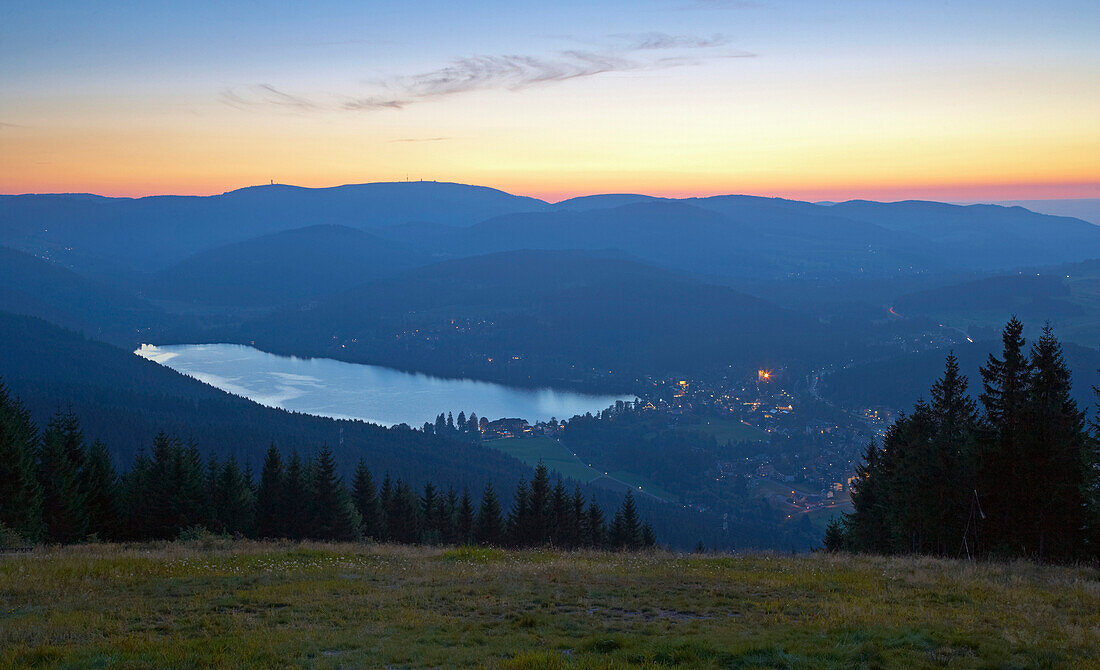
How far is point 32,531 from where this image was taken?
27469mm

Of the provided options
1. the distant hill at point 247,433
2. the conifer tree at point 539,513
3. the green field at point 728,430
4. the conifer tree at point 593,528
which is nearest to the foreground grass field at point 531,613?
the conifer tree at point 539,513

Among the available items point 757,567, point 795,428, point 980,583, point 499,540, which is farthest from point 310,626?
point 795,428

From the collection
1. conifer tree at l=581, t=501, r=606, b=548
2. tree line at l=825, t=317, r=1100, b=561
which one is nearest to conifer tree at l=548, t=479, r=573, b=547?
conifer tree at l=581, t=501, r=606, b=548

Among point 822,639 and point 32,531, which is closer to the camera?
point 822,639

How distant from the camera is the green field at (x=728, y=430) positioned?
16562 cm

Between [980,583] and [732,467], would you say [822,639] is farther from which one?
[732,467]

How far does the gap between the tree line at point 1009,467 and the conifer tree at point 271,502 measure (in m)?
33.2

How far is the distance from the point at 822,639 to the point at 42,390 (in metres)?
162

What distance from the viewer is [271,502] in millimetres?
41406

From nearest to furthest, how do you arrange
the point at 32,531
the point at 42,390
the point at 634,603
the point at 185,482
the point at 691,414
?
the point at 634,603, the point at 32,531, the point at 185,482, the point at 42,390, the point at 691,414

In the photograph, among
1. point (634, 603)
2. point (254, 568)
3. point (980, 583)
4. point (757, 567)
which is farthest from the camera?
point (757, 567)

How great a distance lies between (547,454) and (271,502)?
Answer: 112008 millimetres

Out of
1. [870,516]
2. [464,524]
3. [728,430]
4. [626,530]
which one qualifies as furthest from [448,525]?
[728,430]

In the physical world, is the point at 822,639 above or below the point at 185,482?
above
